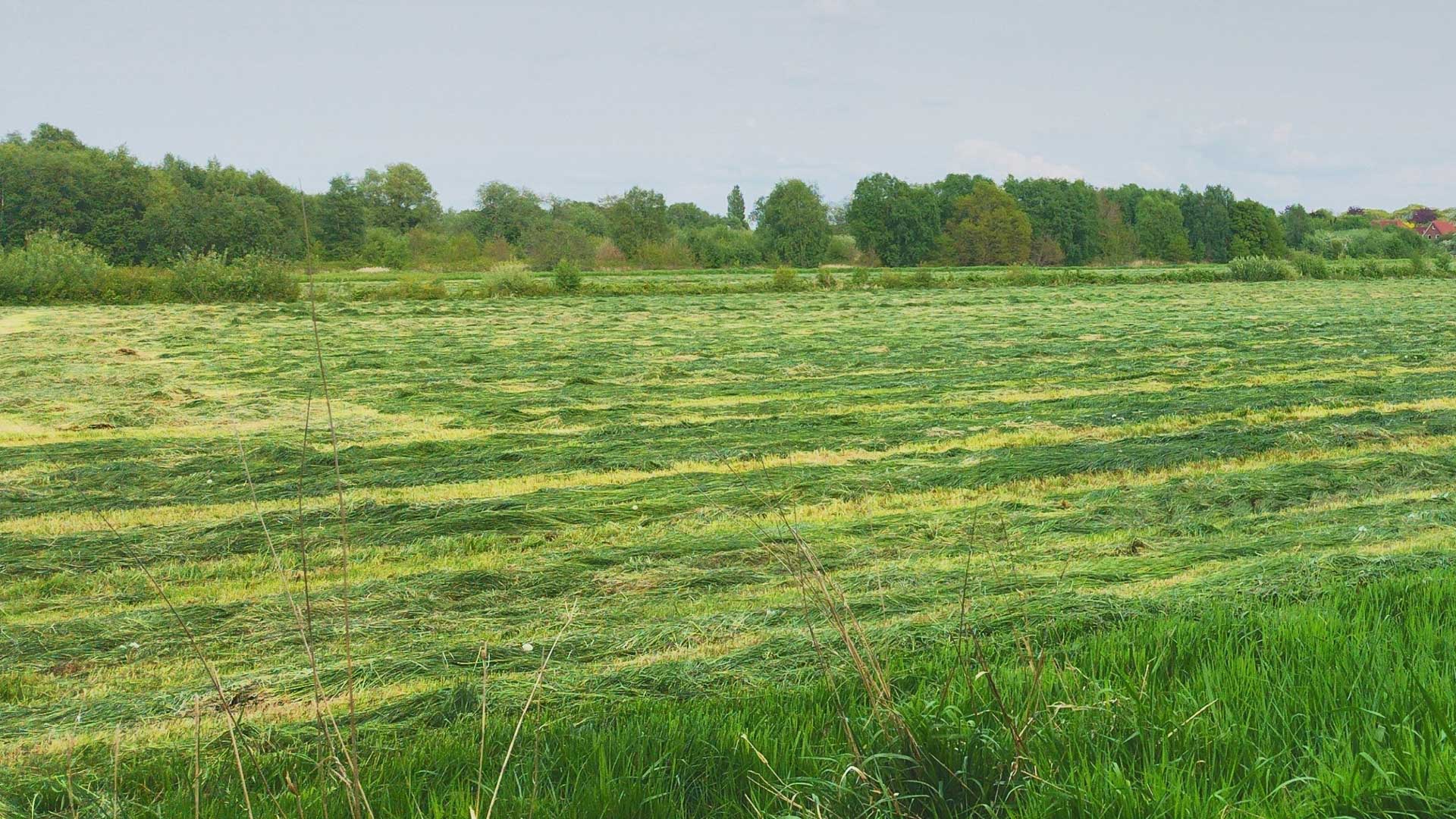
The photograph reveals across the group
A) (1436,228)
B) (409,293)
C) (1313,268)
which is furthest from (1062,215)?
(1436,228)

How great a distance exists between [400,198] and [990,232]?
1524 inches

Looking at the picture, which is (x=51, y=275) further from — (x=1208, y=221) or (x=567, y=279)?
(x=1208, y=221)

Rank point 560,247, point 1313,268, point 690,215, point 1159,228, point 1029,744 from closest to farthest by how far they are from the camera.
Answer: point 1029,744 → point 1313,268 → point 560,247 → point 1159,228 → point 690,215

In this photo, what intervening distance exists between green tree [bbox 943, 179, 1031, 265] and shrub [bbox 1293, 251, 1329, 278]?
26160mm

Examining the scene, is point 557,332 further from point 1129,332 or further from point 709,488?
point 709,488

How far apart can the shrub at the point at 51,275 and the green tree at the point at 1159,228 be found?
6884cm

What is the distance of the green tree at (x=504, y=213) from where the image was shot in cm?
A: 7112

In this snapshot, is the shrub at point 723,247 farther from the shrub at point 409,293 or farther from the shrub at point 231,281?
the shrub at point 231,281

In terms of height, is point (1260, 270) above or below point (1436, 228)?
below

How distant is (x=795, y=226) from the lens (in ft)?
235

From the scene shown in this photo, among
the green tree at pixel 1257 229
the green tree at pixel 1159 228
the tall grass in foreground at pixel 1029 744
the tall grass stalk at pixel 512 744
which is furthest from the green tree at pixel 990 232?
the tall grass stalk at pixel 512 744

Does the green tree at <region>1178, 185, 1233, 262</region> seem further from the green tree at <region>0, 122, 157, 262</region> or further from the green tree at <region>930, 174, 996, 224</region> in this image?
the green tree at <region>0, 122, 157, 262</region>

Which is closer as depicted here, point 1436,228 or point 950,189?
point 950,189

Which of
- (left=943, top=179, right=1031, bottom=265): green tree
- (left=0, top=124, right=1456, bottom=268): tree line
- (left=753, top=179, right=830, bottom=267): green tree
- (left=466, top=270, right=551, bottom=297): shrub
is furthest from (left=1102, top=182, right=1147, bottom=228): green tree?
(left=466, top=270, right=551, bottom=297): shrub
